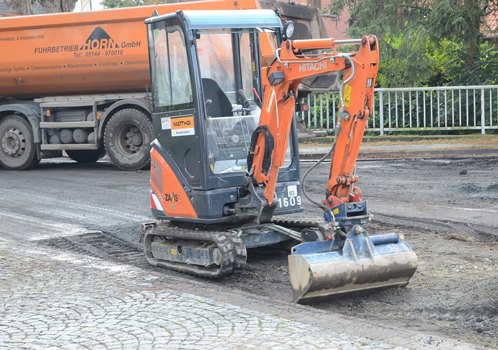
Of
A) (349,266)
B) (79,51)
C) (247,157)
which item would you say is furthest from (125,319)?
(79,51)

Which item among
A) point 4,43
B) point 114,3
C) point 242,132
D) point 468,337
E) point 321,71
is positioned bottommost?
point 468,337

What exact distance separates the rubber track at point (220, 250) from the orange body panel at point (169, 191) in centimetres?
20

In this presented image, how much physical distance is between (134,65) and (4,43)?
3831 millimetres

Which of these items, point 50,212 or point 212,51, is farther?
point 50,212

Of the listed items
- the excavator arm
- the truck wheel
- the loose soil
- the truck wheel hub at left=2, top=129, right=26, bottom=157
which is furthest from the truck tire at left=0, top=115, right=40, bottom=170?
the excavator arm

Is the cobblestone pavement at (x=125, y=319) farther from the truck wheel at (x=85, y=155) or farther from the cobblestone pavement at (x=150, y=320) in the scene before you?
the truck wheel at (x=85, y=155)

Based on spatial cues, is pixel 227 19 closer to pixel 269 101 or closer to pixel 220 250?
pixel 269 101

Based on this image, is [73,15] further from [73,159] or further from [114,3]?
[114,3]

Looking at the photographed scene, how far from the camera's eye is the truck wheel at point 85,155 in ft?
59.9

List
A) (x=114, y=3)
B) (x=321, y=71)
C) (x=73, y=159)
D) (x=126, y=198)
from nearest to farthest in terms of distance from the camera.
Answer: (x=321, y=71), (x=126, y=198), (x=73, y=159), (x=114, y=3)

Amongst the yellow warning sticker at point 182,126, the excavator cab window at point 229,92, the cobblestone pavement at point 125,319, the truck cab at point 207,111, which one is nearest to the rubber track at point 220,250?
the truck cab at point 207,111

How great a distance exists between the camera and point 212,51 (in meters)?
7.84

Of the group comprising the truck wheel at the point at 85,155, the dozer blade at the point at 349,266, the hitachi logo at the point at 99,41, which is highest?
the hitachi logo at the point at 99,41

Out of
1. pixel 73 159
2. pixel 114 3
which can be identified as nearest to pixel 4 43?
pixel 73 159
